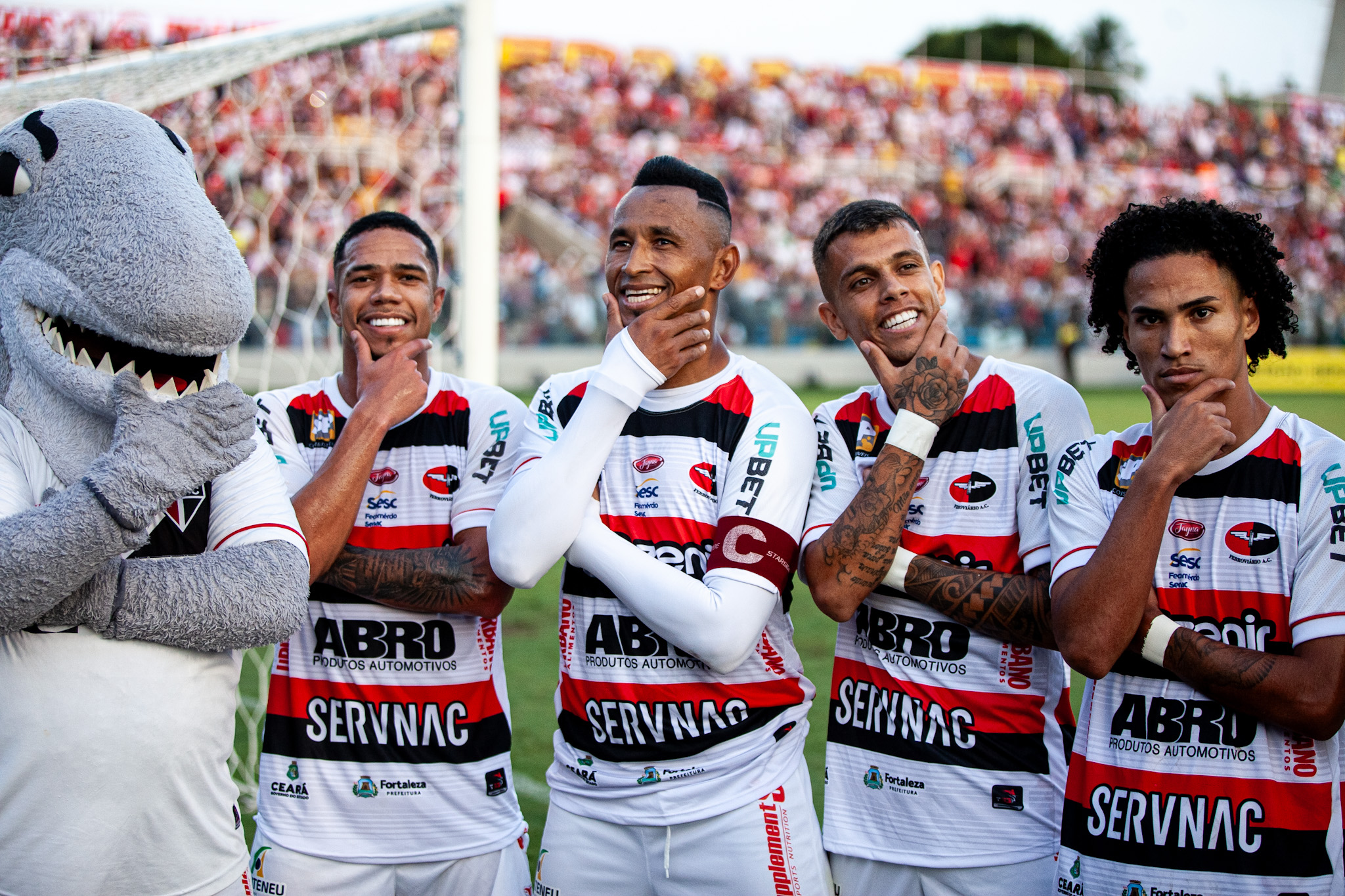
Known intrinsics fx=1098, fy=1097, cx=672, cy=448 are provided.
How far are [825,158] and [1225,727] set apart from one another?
2706 cm

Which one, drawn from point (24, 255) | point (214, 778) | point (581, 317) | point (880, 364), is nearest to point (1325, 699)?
point (880, 364)

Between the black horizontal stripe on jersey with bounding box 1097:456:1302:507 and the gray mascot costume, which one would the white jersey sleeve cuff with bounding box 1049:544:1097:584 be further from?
the gray mascot costume

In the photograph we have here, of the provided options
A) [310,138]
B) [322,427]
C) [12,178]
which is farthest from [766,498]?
[310,138]

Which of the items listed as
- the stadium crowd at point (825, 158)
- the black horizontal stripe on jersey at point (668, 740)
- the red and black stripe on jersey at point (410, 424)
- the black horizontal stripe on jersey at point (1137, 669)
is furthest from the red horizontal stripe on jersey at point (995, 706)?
the stadium crowd at point (825, 158)

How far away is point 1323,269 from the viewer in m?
27.2

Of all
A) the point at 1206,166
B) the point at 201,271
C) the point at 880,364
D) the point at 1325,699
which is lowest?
the point at 1325,699

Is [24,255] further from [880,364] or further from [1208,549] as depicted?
[1208,549]

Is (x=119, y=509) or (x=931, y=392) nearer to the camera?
(x=119, y=509)

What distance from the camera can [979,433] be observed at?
9.04 ft

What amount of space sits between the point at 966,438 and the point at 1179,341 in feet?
1.82

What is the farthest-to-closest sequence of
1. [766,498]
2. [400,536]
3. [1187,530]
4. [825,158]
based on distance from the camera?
1. [825,158]
2. [400,536]
3. [766,498]
4. [1187,530]

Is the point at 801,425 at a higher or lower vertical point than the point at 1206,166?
lower

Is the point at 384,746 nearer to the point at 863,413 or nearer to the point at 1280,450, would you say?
the point at 863,413

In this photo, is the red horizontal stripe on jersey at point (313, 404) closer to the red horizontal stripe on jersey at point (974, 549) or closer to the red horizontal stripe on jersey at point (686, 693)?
the red horizontal stripe on jersey at point (686, 693)
